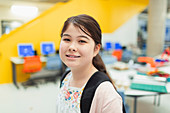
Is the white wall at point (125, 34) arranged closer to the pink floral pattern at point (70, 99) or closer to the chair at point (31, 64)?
the chair at point (31, 64)

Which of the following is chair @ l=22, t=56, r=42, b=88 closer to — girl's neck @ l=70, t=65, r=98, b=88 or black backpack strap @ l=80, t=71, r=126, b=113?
girl's neck @ l=70, t=65, r=98, b=88

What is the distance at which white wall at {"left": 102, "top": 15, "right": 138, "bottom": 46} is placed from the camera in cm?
729

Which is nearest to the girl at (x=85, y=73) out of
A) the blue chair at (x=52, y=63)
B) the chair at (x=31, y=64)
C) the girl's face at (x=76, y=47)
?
the girl's face at (x=76, y=47)

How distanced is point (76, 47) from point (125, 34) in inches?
303

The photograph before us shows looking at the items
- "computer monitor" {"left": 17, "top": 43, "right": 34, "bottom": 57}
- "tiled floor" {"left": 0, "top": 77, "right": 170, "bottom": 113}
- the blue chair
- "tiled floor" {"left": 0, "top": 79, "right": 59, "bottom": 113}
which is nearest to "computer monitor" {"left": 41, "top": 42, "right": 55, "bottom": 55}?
"computer monitor" {"left": 17, "top": 43, "right": 34, "bottom": 57}

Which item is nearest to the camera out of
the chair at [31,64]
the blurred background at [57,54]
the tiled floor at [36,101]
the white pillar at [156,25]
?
the blurred background at [57,54]

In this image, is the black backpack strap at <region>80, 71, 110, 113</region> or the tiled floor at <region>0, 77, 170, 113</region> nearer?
the black backpack strap at <region>80, 71, 110, 113</region>

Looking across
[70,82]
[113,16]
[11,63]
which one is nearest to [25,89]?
[11,63]

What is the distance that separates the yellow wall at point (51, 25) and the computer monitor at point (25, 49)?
0.16 meters

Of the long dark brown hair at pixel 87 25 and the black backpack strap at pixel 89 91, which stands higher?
the long dark brown hair at pixel 87 25

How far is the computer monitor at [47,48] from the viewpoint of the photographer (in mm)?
4836

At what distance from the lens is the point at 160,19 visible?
21.7 ft

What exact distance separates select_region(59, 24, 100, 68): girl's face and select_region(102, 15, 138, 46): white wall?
6.37 meters

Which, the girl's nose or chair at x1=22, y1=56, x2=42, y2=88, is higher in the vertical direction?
the girl's nose
